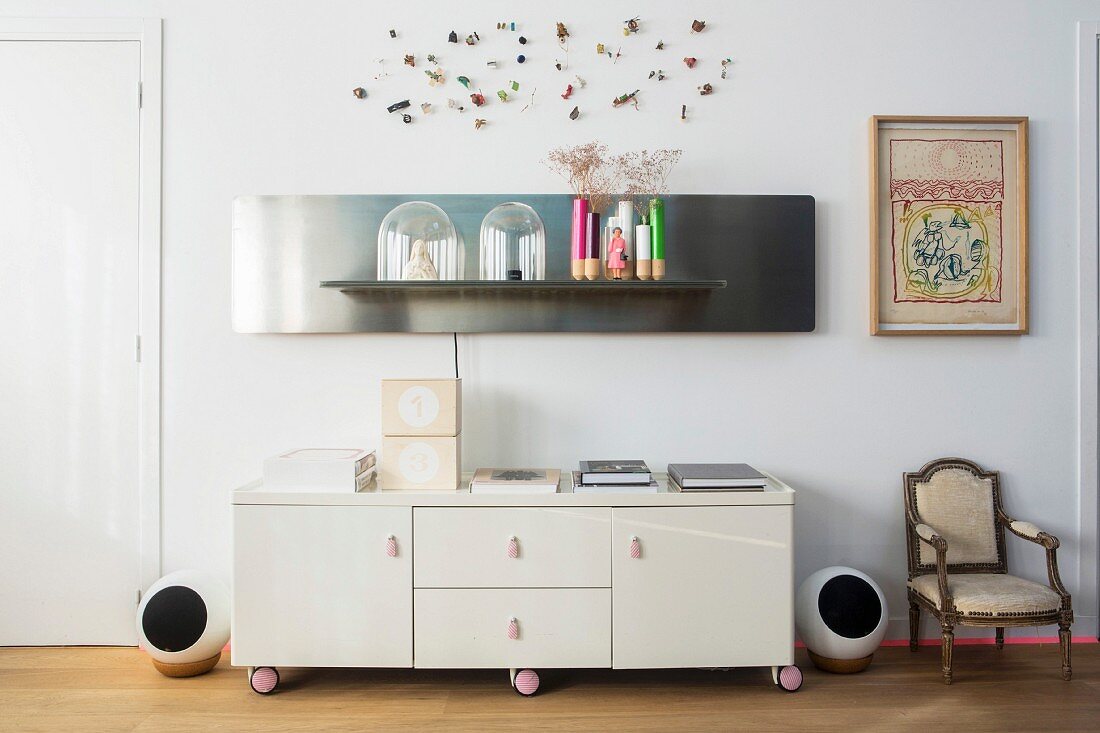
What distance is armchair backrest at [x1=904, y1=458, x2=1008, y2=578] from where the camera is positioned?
258 centimetres

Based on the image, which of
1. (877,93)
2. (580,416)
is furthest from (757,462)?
(877,93)

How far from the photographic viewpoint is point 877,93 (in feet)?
8.64

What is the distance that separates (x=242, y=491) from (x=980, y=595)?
2.32 meters

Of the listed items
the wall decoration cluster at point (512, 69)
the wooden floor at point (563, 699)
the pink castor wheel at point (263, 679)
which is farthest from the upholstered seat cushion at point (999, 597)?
the pink castor wheel at point (263, 679)

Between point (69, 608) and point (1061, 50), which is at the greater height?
point (1061, 50)

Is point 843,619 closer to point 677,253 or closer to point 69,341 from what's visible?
point 677,253

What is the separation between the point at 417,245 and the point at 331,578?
1.09 meters

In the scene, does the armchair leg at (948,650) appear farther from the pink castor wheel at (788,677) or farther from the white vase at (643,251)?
the white vase at (643,251)

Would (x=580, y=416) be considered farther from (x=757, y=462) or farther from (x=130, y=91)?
(x=130, y=91)

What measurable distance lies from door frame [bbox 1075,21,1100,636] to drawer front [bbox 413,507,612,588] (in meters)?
1.83

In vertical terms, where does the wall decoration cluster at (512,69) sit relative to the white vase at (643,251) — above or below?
above

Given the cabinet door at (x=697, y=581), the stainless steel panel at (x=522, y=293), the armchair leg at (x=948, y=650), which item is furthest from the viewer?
the stainless steel panel at (x=522, y=293)

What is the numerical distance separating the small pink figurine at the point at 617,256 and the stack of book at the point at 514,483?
27.5 inches

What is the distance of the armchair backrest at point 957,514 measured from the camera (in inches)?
101
